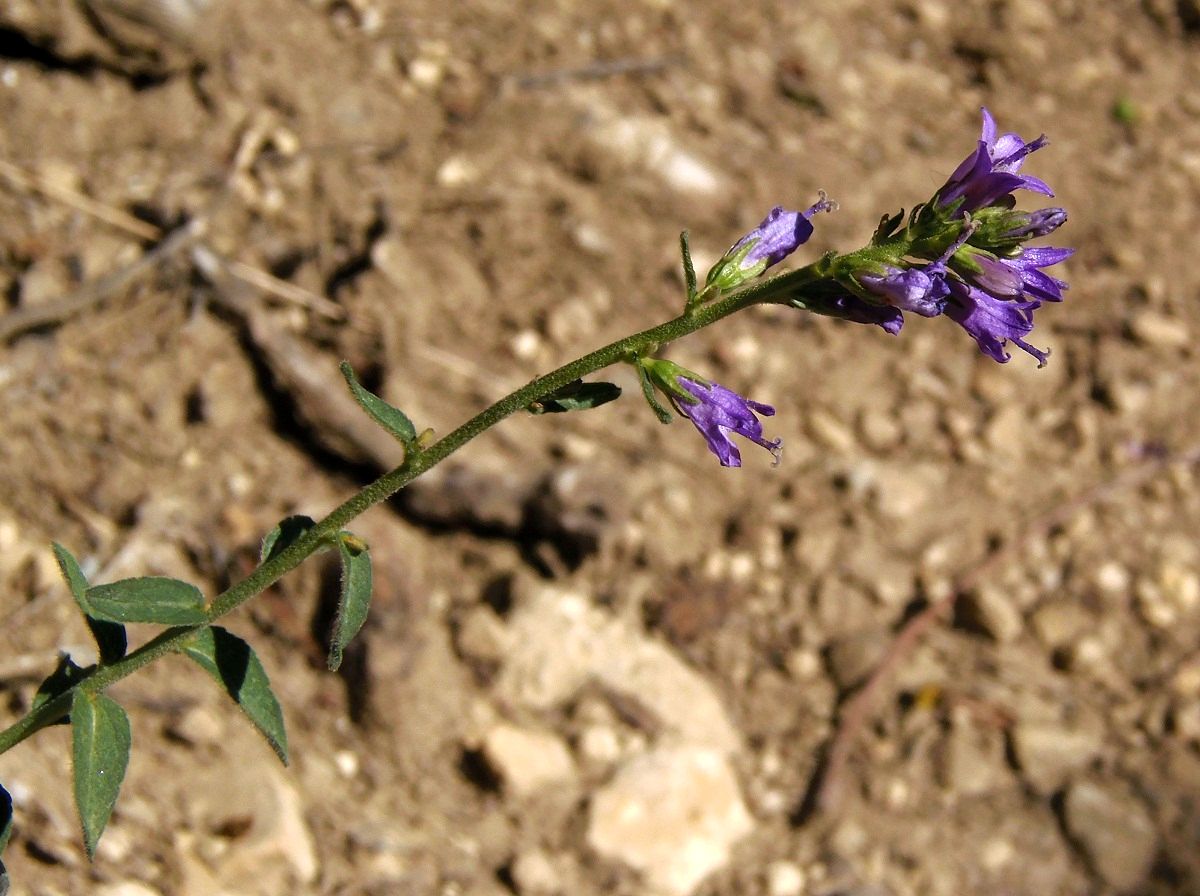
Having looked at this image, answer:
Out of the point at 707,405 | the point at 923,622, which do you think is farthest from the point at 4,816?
the point at 923,622

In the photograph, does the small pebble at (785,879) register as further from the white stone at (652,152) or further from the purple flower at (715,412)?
the white stone at (652,152)

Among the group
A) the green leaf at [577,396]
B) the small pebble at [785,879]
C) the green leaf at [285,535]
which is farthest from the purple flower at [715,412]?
the small pebble at [785,879]

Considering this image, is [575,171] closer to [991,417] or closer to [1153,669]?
[991,417]

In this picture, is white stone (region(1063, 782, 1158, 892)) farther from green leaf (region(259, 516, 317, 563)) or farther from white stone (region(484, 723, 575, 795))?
green leaf (region(259, 516, 317, 563))

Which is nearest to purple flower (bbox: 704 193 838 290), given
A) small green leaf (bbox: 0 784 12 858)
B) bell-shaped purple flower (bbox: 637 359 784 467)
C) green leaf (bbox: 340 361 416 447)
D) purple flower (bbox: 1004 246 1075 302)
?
bell-shaped purple flower (bbox: 637 359 784 467)

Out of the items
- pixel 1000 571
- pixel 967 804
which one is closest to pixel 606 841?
pixel 967 804
